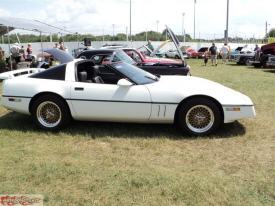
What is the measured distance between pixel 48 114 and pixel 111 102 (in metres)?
1.11

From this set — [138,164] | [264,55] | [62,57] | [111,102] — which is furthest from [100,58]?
[264,55]

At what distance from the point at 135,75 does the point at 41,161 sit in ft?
6.43

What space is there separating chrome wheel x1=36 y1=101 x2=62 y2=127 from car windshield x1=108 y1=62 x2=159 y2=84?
114cm

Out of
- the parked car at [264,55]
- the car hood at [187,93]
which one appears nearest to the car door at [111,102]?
the car hood at [187,93]

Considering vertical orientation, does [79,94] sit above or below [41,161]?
above

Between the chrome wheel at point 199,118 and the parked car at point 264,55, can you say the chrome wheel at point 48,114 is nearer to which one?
the chrome wheel at point 199,118

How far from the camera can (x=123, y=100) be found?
4020 millimetres

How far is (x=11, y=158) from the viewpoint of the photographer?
3.43 metres

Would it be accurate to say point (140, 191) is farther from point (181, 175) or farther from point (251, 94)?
point (251, 94)

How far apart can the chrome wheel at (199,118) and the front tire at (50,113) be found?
190 centimetres

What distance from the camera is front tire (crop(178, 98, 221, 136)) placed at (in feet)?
12.9

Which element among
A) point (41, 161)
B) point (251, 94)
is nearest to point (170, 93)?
point (41, 161)

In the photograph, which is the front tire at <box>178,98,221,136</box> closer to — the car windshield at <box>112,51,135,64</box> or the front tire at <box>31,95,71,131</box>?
the front tire at <box>31,95,71,131</box>

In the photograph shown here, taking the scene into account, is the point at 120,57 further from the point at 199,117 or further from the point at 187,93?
the point at 199,117
